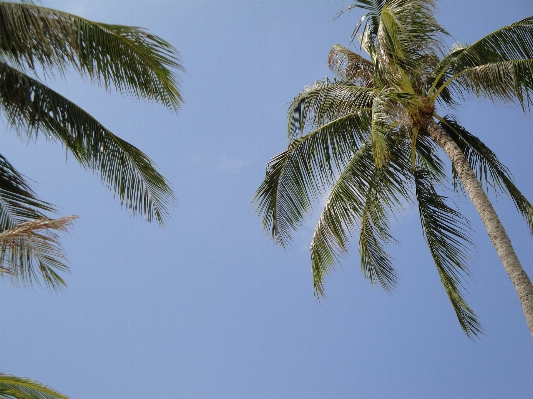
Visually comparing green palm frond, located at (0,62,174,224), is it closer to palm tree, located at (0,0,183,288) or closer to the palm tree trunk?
palm tree, located at (0,0,183,288)

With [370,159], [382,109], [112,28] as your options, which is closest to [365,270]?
[370,159]

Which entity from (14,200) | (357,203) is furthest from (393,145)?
(14,200)

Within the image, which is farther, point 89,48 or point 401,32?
point 401,32

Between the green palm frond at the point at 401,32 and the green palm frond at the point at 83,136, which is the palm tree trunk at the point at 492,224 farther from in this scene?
the green palm frond at the point at 83,136

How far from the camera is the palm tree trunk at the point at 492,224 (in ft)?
25.2

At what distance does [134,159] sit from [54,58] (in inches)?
60.3

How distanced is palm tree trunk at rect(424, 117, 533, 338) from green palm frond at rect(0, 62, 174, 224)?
3.95 meters

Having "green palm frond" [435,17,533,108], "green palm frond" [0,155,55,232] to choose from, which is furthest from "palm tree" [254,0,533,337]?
"green palm frond" [0,155,55,232]

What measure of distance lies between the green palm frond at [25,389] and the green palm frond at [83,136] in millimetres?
2308

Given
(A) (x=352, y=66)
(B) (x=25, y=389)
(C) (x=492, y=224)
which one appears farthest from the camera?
(A) (x=352, y=66)

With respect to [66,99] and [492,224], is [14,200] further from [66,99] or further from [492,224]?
[492,224]

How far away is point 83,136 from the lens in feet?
25.0

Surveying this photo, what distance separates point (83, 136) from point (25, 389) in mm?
2875

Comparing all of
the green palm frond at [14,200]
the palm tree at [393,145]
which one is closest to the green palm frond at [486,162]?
the palm tree at [393,145]
